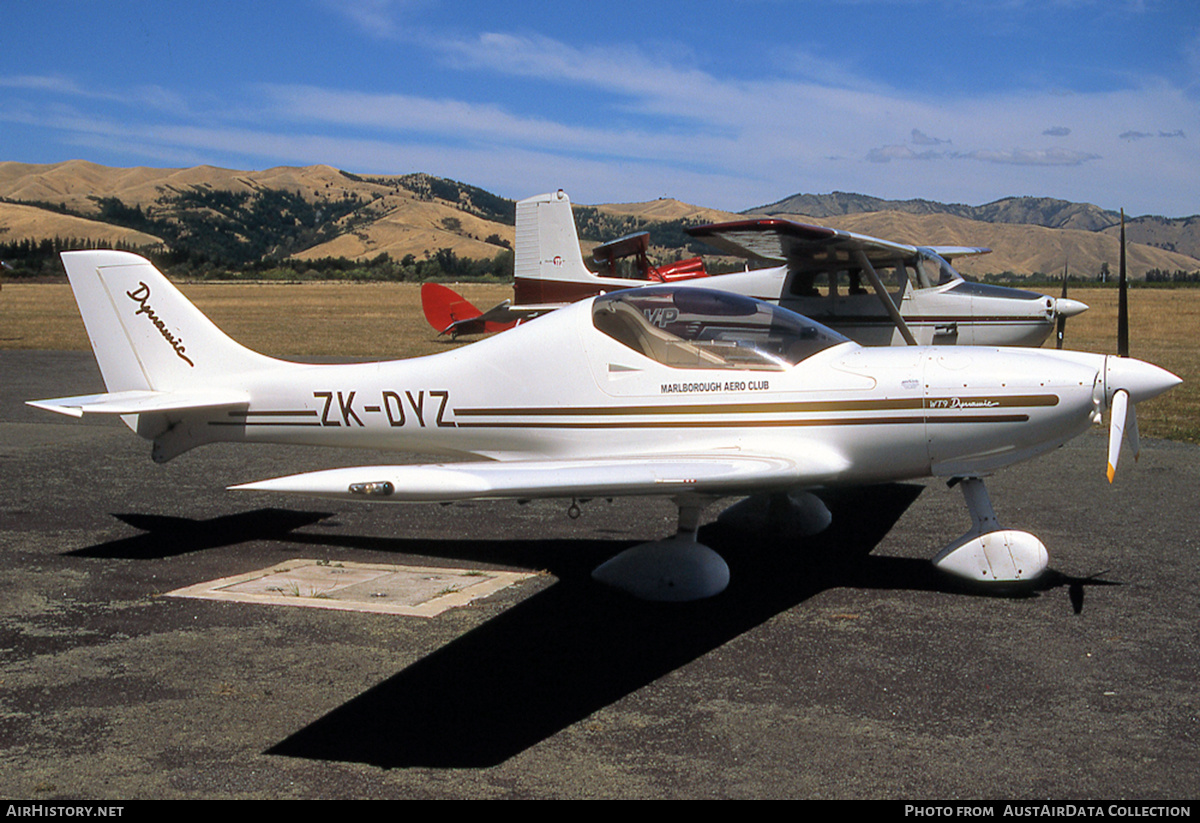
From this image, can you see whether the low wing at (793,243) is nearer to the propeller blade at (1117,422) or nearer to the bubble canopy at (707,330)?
the bubble canopy at (707,330)

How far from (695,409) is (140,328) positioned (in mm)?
4896

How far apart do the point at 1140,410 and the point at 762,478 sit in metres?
13.1

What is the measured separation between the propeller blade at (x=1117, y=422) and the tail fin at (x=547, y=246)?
14.0 metres

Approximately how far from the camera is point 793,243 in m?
12.6

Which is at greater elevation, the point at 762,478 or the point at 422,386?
the point at 422,386

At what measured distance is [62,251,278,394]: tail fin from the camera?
26.1ft

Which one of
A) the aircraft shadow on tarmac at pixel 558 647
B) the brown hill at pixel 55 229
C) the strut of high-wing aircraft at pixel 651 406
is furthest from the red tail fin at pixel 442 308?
the brown hill at pixel 55 229

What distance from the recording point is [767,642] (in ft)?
18.0

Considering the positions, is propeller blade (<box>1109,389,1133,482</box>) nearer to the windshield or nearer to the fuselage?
the fuselage

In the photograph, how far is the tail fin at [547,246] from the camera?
19203mm

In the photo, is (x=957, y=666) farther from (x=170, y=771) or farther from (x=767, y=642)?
(x=170, y=771)

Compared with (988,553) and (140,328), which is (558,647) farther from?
(140,328)

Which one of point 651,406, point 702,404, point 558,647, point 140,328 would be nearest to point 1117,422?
point 702,404

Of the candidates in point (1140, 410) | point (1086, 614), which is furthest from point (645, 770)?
point (1140, 410)
